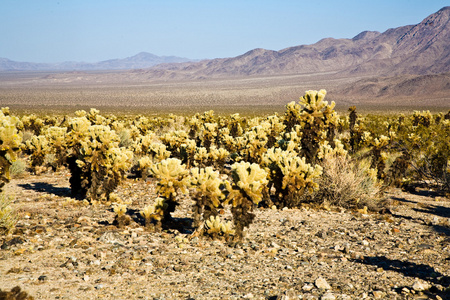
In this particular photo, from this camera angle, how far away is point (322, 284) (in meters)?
4.70

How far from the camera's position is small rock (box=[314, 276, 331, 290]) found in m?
4.67

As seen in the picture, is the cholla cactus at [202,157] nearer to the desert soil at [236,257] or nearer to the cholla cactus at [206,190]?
the desert soil at [236,257]

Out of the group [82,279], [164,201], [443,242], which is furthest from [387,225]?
[82,279]

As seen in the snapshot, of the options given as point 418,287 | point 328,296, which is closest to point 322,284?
point 328,296

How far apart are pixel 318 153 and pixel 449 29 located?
193206mm

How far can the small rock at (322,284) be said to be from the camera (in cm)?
467

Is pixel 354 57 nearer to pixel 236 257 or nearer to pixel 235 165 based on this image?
pixel 235 165

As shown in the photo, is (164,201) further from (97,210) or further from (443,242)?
(443,242)

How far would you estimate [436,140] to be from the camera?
35.5 feet

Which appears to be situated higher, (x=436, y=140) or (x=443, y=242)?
(x=436, y=140)

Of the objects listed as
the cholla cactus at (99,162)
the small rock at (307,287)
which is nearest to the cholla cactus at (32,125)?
the cholla cactus at (99,162)

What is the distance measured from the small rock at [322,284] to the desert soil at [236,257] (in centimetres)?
1

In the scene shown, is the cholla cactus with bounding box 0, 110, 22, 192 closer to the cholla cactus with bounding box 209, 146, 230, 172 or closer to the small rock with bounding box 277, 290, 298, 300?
the small rock with bounding box 277, 290, 298, 300

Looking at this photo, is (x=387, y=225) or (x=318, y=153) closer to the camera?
(x=387, y=225)
